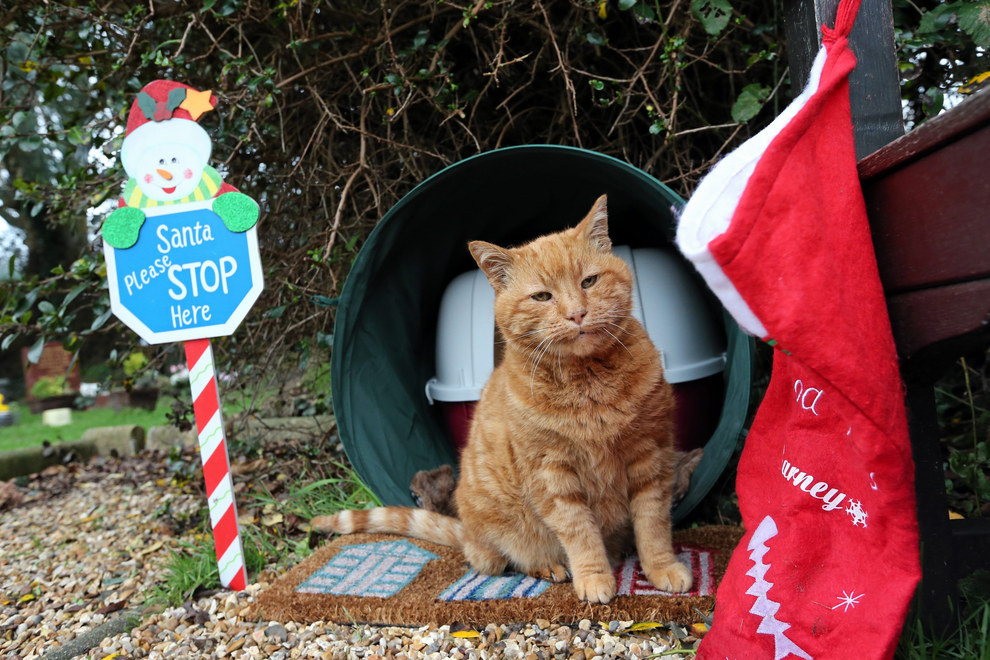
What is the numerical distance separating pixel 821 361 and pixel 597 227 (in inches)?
44.7

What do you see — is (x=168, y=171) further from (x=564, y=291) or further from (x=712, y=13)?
(x=712, y=13)

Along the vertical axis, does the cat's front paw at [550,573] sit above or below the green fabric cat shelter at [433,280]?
below

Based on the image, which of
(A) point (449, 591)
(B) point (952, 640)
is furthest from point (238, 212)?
(B) point (952, 640)

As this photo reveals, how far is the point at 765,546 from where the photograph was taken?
4.64ft

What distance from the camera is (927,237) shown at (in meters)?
1.21

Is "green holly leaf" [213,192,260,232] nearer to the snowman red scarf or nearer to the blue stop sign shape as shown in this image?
the blue stop sign shape

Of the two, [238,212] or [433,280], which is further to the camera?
[433,280]

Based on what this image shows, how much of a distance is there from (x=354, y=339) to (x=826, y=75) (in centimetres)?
211

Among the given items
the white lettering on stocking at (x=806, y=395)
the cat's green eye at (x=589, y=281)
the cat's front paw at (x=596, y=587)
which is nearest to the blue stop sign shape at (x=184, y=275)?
the cat's green eye at (x=589, y=281)

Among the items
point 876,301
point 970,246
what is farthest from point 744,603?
point 970,246

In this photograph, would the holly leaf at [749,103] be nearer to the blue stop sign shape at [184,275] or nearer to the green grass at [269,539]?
the blue stop sign shape at [184,275]

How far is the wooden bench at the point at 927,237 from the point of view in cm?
110

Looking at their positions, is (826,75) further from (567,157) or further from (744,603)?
(567,157)

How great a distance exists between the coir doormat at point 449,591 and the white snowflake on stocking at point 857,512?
718 millimetres
